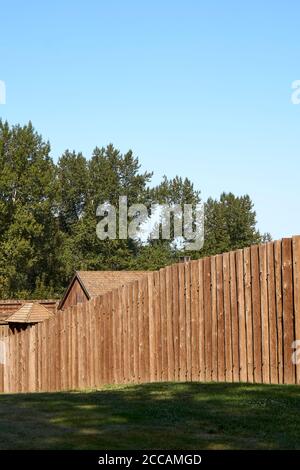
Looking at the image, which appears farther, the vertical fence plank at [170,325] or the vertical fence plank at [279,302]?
the vertical fence plank at [170,325]

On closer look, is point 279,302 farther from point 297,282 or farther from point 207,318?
point 207,318

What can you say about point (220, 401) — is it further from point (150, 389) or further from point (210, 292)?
point (210, 292)

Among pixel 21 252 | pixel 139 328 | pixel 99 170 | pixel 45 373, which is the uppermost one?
pixel 99 170

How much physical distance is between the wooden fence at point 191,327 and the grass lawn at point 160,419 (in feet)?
3.21

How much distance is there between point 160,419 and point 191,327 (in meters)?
5.08

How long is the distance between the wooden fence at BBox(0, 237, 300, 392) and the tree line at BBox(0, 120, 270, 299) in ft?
134

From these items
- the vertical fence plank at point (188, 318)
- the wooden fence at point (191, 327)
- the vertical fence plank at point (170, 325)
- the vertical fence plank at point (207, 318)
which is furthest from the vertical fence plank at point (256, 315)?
the vertical fence plank at point (170, 325)

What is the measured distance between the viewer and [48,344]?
58.3 feet

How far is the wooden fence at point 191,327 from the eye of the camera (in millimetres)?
11180

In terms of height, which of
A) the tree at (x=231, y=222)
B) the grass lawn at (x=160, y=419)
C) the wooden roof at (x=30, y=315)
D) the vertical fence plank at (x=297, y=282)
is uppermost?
the tree at (x=231, y=222)

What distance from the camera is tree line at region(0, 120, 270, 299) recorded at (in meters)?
57.9

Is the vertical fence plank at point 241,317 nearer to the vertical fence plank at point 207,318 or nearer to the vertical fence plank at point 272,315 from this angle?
the vertical fence plank at point 272,315
